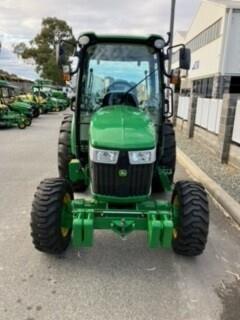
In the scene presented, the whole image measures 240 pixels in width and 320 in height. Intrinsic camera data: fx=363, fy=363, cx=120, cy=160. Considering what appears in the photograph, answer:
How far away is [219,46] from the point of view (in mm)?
25750

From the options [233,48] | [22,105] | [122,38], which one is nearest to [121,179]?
[122,38]

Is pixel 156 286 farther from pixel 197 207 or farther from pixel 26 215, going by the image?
pixel 26 215

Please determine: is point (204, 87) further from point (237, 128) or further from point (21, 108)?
point (237, 128)

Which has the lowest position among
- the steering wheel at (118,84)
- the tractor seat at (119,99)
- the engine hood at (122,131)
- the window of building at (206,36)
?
the engine hood at (122,131)

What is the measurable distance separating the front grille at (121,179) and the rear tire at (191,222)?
1.45 feet

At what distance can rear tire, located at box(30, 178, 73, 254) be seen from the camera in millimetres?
3646

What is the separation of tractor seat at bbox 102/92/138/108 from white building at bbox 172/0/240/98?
22.4m

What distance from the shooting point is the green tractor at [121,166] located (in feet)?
11.8

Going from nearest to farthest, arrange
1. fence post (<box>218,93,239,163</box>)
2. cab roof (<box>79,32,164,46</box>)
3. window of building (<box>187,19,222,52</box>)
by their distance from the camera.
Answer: cab roof (<box>79,32,164,46</box>)
fence post (<box>218,93,239,163</box>)
window of building (<box>187,19,222,52</box>)

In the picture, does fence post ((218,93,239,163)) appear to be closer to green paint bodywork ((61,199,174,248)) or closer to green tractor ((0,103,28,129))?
green paint bodywork ((61,199,174,248))

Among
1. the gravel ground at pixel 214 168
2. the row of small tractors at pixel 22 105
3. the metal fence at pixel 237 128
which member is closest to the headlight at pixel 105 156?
the gravel ground at pixel 214 168

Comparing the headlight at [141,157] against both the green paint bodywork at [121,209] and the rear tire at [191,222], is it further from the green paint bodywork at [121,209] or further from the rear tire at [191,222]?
the rear tire at [191,222]

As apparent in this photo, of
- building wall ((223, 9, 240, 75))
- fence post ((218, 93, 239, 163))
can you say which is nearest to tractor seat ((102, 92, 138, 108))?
fence post ((218, 93, 239, 163))

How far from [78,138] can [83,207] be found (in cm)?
110
